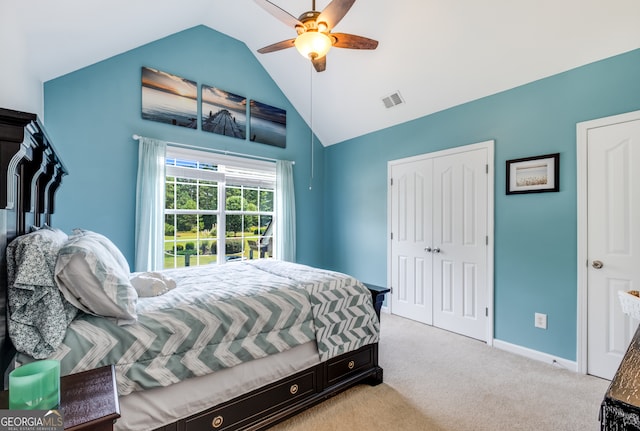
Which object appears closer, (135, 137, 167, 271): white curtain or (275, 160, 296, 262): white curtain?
(135, 137, 167, 271): white curtain

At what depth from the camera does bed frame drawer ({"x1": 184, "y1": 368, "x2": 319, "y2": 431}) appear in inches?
61.2

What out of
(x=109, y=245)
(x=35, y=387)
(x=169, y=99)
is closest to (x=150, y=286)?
(x=109, y=245)

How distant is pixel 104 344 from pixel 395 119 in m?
3.86

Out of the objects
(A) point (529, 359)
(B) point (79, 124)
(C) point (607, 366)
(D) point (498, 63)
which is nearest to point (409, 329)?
(A) point (529, 359)

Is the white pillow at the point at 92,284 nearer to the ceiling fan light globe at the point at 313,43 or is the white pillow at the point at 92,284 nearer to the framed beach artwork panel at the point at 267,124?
the ceiling fan light globe at the point at 313,43

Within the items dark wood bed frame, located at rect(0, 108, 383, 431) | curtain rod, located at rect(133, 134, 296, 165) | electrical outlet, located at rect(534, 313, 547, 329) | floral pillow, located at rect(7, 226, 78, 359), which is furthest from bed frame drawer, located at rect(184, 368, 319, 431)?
curtain rod, located at rect(133, 134, 296, 165)

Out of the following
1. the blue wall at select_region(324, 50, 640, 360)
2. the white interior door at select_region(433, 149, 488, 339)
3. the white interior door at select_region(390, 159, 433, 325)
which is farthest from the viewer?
the white interior door at select_region(390, 159, 433, 325)

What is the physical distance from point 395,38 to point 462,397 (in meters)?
3.40

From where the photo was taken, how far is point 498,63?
9.36 feet

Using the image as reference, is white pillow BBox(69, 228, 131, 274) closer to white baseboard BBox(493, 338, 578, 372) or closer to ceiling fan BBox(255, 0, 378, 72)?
ceiling fan BBox(255, 0, 378, 72)

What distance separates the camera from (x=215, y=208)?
4.04 m

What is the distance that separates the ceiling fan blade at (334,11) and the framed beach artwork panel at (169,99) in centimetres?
232

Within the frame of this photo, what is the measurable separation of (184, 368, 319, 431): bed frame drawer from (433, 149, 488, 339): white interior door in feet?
7.02

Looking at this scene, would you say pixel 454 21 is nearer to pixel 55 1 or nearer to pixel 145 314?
pixel 55 1
